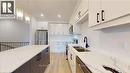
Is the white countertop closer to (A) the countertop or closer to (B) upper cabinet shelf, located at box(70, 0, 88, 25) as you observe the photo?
(A) the countertop

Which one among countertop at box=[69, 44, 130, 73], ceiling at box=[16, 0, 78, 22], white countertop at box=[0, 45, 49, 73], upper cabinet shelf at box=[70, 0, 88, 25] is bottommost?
countertop at box=[69, 44, 130, 73]

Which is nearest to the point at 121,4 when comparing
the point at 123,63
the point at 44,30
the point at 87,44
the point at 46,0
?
the point at 123,63

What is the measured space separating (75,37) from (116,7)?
665 centimetres

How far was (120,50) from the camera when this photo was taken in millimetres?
2205

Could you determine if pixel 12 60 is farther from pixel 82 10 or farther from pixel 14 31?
pixel 14 31

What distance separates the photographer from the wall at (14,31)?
10.6 m

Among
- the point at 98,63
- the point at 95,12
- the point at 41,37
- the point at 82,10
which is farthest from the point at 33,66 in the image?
the point at 41,37

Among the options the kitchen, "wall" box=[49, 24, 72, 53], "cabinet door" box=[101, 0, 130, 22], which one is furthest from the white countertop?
"wall" box=[49, 24, 72, 53]

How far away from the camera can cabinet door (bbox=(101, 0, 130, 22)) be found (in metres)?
1.31

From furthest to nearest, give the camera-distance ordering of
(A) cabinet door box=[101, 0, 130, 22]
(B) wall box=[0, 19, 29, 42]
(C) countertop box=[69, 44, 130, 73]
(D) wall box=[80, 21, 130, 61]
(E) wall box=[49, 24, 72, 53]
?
1. (E) wall box=[49, 24, 72, 53]
2. (B) wall box=[0, 19, 29, 42]
3. (D) wall box=[80, 21, 130, 61]
4. (C) countertop box=[69, 44, 130, 73]
5. (A) cabinet door box=[101, 0, 130, 22]

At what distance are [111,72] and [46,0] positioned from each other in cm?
420

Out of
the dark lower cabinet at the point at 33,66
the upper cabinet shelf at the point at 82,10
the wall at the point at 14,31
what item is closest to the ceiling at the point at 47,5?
the upper cabinet shelf at the point at 82,10

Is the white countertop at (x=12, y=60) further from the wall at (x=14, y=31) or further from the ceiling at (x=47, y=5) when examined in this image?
the wall at (x=14, y=31)

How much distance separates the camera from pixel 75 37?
8.24 meters
